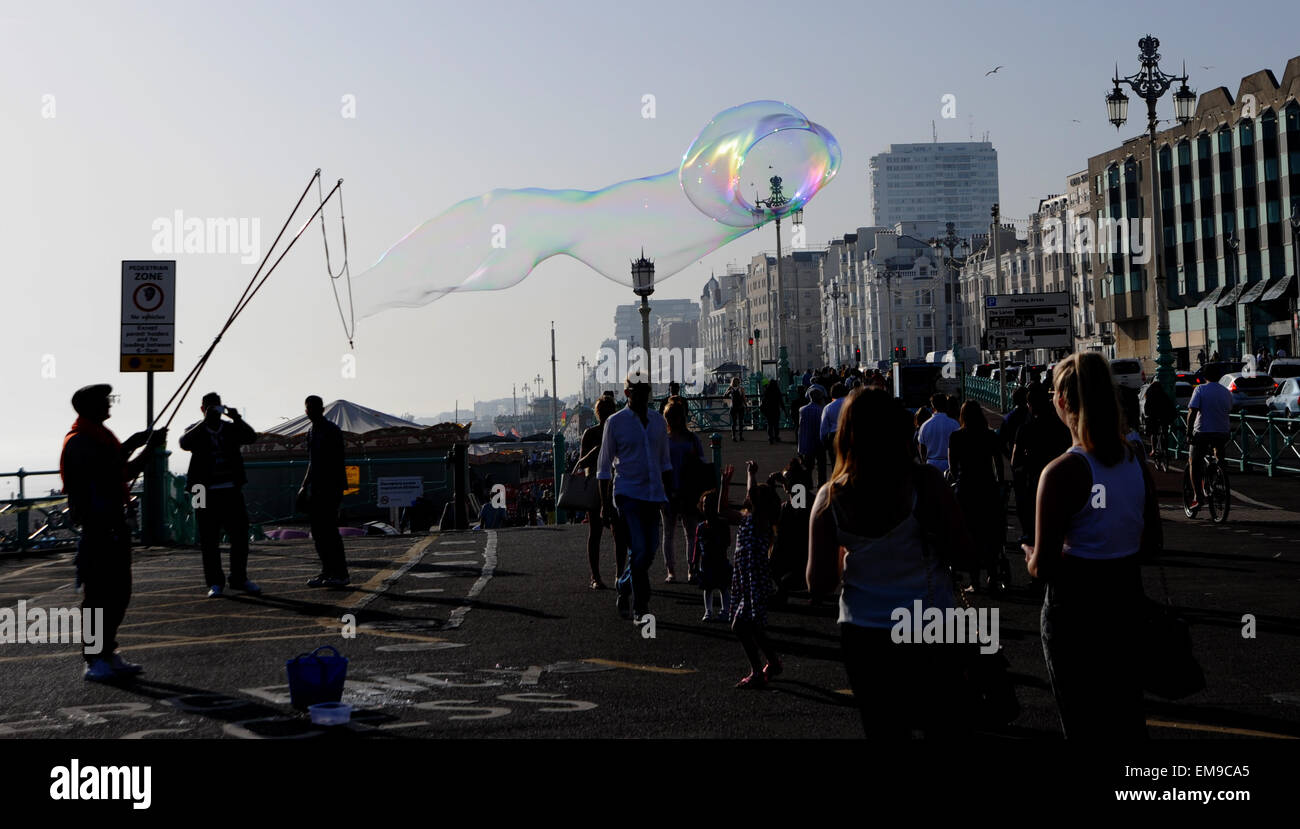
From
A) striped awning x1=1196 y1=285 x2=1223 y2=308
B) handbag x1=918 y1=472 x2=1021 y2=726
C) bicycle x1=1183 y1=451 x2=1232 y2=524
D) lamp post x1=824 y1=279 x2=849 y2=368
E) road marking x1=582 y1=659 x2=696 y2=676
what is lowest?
road marking x1=582 y1=659 x2=696 y2=676

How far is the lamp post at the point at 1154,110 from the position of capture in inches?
1116

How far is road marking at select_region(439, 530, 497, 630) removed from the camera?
37.6ft

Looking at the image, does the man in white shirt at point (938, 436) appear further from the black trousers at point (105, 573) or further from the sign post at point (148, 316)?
the sign post at point (148, 316)

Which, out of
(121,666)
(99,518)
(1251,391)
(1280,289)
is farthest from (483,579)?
(1280,289)

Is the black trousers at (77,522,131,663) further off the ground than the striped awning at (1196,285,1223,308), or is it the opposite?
the striped awning at (1196,285,1223,308)

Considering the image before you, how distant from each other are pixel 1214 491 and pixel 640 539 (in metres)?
10.0

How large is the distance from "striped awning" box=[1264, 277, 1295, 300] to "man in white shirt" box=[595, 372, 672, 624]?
7035 centimetres

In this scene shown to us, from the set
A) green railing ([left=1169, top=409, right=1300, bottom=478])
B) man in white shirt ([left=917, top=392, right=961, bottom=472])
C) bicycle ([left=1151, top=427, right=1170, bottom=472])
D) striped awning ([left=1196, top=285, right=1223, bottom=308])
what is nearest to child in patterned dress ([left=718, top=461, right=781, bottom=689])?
man in white shirt ([left=917, top=392, right=961, bottom=472])

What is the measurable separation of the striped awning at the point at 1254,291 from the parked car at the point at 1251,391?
1491 inches

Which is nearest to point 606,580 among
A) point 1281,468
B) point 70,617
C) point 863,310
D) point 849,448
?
point 70,617

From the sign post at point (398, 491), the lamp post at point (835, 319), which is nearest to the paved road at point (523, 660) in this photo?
the sign post at point (398, 491)

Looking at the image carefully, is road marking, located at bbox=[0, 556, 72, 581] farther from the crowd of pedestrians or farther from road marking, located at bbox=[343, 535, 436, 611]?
the crowd of pedestrians

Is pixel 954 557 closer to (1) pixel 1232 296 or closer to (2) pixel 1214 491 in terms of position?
(2) pixel 1214 491

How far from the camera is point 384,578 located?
48.0 feet
